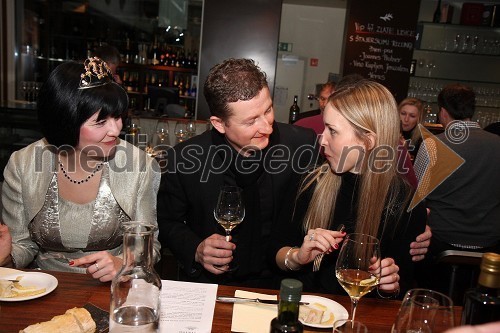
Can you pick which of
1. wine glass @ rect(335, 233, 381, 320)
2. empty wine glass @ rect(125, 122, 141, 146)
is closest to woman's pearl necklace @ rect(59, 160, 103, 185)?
wine glass @ rect(335, 233, 381, 320)

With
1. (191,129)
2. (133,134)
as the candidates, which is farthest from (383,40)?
(133,134)

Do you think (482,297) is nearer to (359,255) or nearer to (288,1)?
(359,255)

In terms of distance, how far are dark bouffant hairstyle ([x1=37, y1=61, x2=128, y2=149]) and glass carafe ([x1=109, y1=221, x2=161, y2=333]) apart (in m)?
0.98

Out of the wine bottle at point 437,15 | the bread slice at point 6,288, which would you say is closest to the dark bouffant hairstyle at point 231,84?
the bread slice at point 6,288

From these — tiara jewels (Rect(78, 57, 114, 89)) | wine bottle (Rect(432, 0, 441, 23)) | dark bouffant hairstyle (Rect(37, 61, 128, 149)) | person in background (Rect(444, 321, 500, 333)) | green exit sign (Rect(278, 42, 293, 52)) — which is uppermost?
wine bottle (Rect(432, 0, 441, 23))

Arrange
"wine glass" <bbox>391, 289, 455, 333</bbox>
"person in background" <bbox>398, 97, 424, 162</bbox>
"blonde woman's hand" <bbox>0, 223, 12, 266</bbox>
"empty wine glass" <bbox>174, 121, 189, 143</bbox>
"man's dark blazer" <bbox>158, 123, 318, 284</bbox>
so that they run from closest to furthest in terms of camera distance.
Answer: "wine glass" <bbox>391, 289, 455, 333</bbox> → "blonde woman's hand" <bbox>0, 223, 12, 266</bbox> → "man's dark blazer" <bbox>158, 123, 318, 284</bbox> → "empty wine glass" <bbox>174, 121, 189, 143</bbox> → "person in background" <bbox>398, 97, 424, 162</bbox>

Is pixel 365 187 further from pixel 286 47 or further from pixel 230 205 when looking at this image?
pixel 286 47

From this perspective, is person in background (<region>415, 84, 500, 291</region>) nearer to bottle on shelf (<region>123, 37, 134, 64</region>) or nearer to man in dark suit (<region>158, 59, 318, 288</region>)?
man in dark suit (<region>158, 59, 318, 288</region>)

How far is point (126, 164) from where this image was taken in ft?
6.71

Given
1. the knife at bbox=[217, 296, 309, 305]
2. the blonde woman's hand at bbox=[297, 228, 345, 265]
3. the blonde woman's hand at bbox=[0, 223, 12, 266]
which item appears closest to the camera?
the knife at bbox=[217, 296, 309, 305]

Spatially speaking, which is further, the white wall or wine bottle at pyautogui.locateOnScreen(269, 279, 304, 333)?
the white wall

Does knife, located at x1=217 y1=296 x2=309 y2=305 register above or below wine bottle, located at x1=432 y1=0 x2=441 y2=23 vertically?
below

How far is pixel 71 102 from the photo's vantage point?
5.92ft

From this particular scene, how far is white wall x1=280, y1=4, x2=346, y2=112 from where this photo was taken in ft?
24.3
